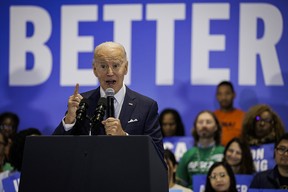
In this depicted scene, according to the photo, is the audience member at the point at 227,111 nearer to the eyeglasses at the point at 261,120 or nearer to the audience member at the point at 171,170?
the eyeglasses at the point at 261,120

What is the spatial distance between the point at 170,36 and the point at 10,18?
217 centimetres

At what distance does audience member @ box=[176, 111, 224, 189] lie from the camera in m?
6.52

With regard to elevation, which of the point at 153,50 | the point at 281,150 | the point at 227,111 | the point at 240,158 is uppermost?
the point at 153,50

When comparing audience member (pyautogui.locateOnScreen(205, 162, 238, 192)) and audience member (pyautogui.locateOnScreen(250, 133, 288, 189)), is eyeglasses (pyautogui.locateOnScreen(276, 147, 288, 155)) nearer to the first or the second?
audience member (pyautogui.locateOnScreen(250, 133, 288, 189))

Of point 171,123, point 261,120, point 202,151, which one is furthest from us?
point 171,123

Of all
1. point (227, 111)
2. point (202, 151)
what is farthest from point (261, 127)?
point (227, 111)

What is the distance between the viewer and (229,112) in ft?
25.1

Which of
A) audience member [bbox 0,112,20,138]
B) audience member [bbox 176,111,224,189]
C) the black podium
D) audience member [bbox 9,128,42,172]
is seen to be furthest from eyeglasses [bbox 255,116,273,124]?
the black podium

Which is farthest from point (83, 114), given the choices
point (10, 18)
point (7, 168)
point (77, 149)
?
point (10, 18)

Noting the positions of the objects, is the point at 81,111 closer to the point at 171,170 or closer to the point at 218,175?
the point at 218,175

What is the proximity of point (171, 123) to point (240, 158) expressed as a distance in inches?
57.6

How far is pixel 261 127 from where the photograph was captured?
677 centimetres

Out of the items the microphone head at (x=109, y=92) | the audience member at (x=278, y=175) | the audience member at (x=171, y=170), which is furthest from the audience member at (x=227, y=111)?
the microphone head at (x=109, y=92)

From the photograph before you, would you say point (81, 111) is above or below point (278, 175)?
above
